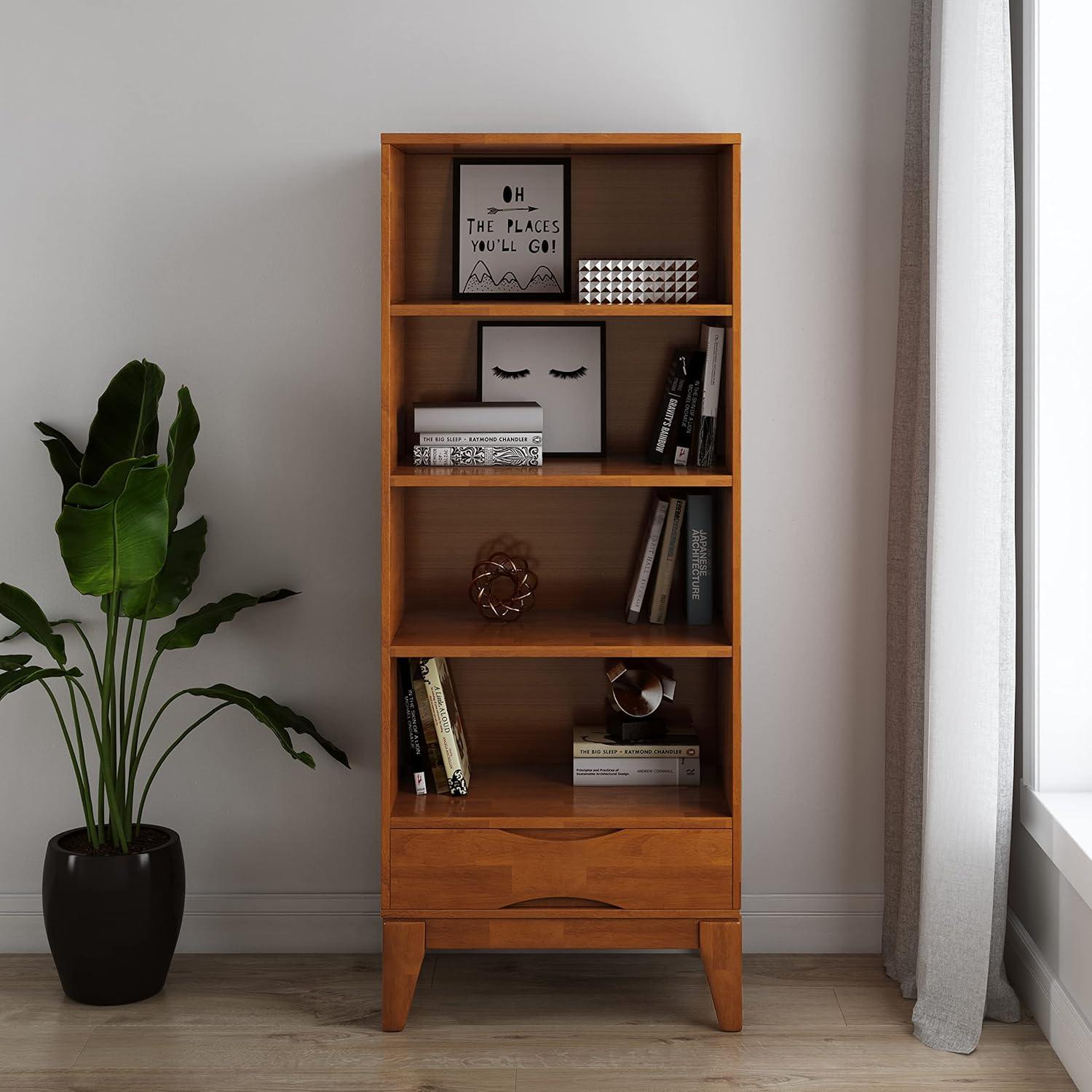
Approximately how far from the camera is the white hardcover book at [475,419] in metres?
2.38

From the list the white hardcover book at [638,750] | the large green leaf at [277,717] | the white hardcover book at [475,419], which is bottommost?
the white hardcover book at [638,750]

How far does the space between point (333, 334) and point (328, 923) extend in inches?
53.1

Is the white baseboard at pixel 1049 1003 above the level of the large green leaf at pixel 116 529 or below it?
below

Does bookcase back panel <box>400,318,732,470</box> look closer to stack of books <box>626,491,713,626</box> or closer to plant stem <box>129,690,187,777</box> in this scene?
stack of books <box>626,491,713,626</box>

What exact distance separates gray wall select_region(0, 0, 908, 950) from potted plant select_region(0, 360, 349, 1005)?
0.16 meters

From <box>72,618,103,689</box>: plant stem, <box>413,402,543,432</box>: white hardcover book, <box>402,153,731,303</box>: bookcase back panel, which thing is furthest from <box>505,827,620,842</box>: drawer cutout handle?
<box>402,153,731,303</box>: bookcase back panel

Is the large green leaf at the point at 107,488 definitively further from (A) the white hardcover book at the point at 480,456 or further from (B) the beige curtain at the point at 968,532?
(B) the beige curtain at the point at 968,532

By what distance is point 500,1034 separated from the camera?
2.30 m

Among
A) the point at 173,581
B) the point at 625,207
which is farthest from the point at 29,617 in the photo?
the point at 625,207

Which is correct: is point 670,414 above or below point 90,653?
above

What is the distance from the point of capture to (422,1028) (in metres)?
2.32

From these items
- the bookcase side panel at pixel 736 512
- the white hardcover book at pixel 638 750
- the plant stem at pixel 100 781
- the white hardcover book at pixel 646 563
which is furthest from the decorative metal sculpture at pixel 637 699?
the plant stem at pixel 100 781

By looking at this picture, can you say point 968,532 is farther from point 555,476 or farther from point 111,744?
point 111,744

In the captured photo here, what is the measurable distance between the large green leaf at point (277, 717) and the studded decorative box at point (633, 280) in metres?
1.06
